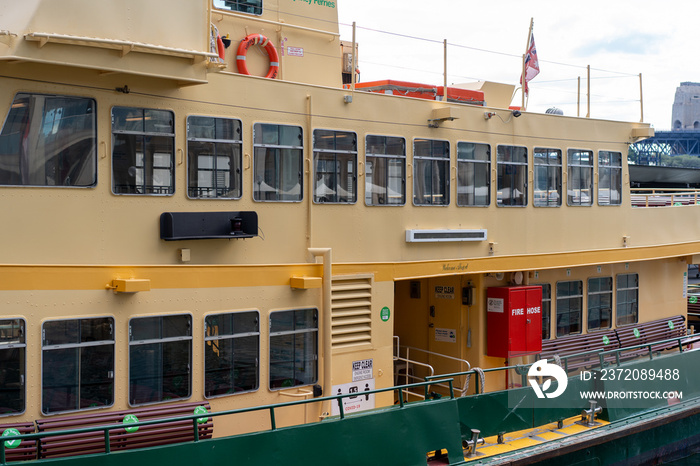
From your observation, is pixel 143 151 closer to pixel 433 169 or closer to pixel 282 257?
pixel 282 257

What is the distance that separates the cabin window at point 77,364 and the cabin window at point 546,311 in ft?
27.2

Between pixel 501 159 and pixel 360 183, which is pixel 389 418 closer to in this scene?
pixel 360 183

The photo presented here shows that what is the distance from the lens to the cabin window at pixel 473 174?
40.4 feet

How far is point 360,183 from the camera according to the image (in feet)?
36.0

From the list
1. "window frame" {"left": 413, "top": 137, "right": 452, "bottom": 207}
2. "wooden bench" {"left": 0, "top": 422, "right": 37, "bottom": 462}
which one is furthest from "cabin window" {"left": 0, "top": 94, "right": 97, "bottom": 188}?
"window frame" {"left": 413, "top": 137, "right": 452, "bottom": 207}

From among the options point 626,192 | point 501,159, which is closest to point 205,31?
point 501,159

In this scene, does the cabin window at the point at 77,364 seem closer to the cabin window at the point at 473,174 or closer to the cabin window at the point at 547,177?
the cabin window at the point at 473,174

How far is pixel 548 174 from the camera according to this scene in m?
13.7

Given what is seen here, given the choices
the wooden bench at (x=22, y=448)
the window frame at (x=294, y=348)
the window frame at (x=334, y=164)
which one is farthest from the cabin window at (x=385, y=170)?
the wooden bench at (x=22, y=448)

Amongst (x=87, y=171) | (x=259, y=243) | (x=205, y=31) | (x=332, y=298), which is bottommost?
(x=332, y=298)

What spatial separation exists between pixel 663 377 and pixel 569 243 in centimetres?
282

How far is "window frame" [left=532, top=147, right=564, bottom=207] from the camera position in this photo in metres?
13.5

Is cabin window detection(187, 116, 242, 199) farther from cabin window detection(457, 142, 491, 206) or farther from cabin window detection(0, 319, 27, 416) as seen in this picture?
cabin window detection(457, 142, 491, 206)

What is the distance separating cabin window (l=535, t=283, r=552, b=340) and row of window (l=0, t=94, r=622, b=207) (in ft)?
5.19
